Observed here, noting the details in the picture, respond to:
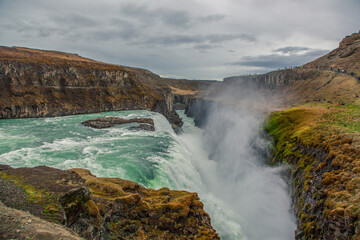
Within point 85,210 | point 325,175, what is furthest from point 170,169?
point 325,175

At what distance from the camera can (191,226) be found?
30.2 feet

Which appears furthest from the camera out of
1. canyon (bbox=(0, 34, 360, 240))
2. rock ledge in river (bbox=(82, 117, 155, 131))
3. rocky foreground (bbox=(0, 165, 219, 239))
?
rock ledge in river (bbox=(82, 117, 155, 131))

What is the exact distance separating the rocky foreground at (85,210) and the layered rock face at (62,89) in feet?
153

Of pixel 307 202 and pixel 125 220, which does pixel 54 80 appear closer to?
pixel 125 220

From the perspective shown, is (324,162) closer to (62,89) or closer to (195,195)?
(195,195)

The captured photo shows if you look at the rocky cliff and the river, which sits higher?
the rocky cliff

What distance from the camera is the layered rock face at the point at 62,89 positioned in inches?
1827

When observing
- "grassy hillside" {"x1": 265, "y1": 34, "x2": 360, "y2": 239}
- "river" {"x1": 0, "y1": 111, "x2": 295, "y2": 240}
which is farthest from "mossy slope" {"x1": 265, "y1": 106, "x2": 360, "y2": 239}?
"river" {"x1": 0, "y1": 111, "x2": 295, "y2": 240}

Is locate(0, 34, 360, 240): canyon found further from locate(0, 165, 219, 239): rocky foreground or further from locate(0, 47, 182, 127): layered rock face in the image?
locate(0, 47, 182, 127): layered rock face

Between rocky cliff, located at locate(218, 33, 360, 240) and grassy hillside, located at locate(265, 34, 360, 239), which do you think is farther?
rocky cliff, located at locate(218, 33, 360, 240)

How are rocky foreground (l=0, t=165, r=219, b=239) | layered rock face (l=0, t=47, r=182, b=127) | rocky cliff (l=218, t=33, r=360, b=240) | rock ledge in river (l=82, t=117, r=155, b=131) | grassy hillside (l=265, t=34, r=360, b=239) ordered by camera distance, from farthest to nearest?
layered rock face (l=0, t=47, r=182, b=127) < rock ledge in river (l=82, t=117, r=155, b=131) < rocky cliff (l=218, t=33, r=360, b=240) < grassy hillside (l=265, t=34, r=360, b=239) < rocky foreground (l=0, t=165, r=219, b=239)

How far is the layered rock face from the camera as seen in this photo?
46406mm

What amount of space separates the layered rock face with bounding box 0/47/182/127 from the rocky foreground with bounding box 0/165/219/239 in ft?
153

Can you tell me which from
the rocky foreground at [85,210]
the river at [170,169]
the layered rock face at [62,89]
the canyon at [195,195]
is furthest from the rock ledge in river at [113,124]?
the rocky foreground at [85,210]
